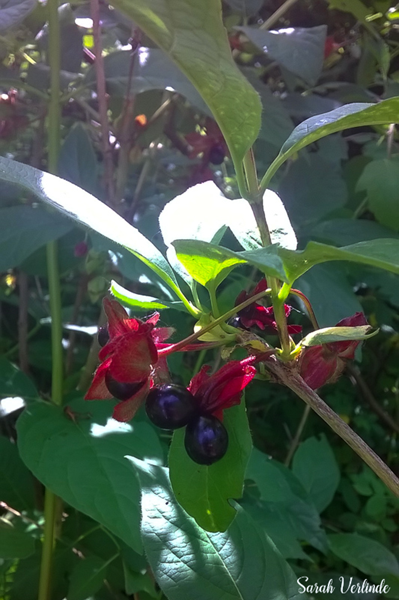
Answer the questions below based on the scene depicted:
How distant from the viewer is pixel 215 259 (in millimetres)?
215

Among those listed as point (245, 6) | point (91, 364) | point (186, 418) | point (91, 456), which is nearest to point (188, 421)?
point (186, 418)

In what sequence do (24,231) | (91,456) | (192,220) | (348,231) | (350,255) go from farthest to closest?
(348,231)
(24,231)
(91,456)
(192,220)
(350,255)

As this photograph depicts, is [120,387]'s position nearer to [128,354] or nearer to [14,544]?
[128,354]

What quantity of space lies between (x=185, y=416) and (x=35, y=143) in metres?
0.66

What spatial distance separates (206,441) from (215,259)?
0.11m

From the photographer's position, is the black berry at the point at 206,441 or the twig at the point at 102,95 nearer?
the black berry at the point at 206,441

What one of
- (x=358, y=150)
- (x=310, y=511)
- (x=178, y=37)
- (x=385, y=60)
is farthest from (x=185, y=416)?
(x=358, y=150)

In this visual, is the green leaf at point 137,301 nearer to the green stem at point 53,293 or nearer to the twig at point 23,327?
the green stem at point 53,293

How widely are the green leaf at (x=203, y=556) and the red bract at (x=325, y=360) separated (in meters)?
0.16

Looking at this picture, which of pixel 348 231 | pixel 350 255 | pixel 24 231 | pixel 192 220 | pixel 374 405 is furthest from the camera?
pixel 374 405

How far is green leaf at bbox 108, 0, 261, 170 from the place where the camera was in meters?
0.22

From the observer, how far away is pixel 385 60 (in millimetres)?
722
